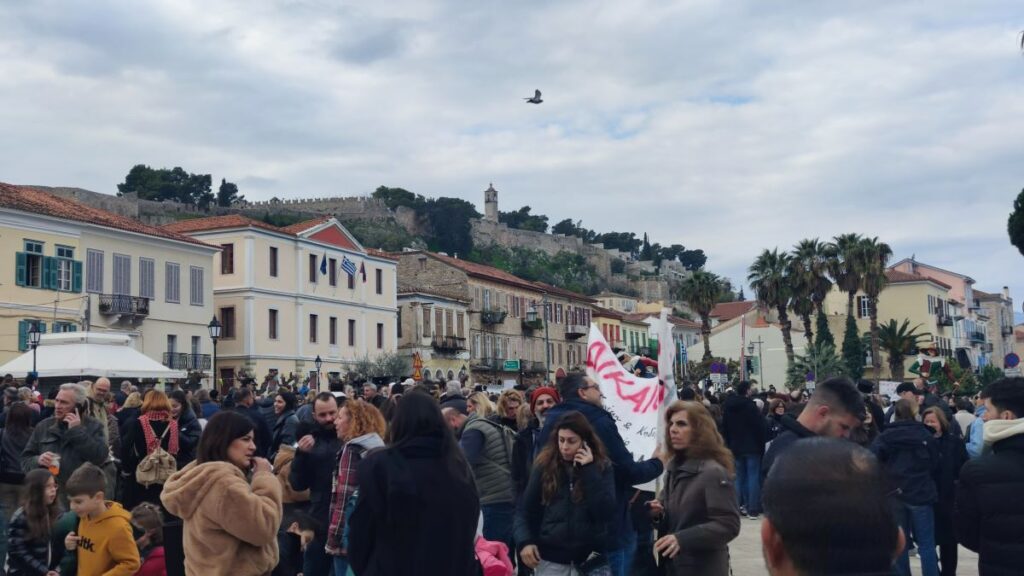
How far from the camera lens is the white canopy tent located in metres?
22.4

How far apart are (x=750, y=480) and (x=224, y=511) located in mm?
11402

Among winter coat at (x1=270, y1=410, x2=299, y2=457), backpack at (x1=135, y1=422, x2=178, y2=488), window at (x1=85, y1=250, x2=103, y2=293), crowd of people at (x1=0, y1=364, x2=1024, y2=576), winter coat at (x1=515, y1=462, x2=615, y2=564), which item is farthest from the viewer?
window at (x1=85, y1=250, x2=103, y2=293)

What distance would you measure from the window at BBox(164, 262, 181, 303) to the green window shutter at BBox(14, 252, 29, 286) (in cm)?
741

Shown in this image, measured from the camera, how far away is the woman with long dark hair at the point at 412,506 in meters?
4.90

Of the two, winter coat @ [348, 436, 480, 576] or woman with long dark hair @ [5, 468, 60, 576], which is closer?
winter coat @ [348, 436, 480, 576]

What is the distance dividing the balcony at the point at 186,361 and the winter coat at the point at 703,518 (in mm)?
41308

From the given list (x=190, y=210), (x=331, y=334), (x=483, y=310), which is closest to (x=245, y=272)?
(x=331, y=334)

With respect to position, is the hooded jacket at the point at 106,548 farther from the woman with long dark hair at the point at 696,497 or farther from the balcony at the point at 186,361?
the balcony at the point at 186,361

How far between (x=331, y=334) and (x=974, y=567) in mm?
46758

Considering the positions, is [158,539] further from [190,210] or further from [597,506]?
[190,210]

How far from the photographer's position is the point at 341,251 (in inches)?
2234

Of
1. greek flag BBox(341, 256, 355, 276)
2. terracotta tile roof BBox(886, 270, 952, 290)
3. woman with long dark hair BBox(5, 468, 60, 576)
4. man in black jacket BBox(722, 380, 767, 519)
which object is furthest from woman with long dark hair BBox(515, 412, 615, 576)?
terracotta tile roof BBox(886, 270, 952, 290)

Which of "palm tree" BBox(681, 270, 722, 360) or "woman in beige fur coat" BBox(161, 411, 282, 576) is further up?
"palm tree" BBox(681, 270, 722, 360)

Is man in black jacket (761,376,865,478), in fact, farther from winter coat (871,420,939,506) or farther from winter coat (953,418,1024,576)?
winter coat (871,420,939,506)
